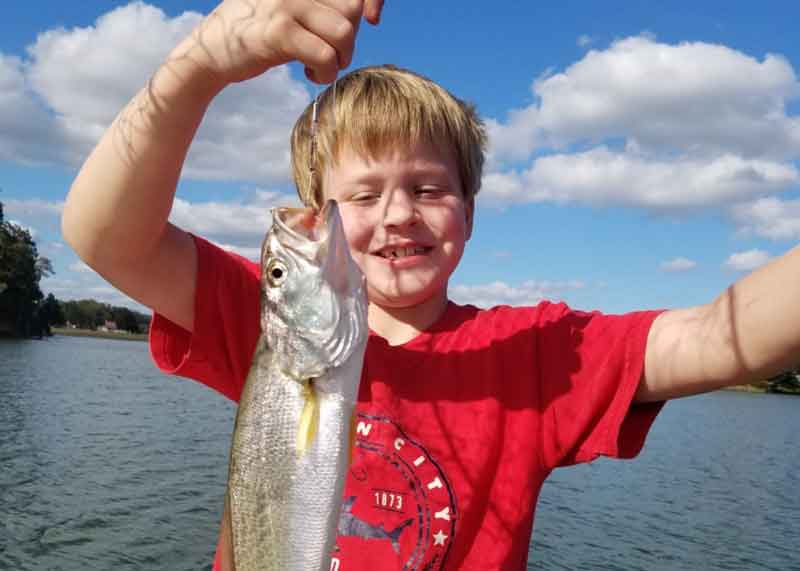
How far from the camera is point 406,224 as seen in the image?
9.38 feet

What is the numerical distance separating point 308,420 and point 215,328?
840 millimetres

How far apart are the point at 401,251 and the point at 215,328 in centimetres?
83

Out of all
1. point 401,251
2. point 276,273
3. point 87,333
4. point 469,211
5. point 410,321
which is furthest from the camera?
point 87,333

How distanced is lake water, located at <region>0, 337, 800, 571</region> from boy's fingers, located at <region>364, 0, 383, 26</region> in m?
10.6

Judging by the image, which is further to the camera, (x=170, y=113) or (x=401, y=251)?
(x=401, y=251)

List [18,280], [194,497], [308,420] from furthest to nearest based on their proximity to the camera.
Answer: [18,280], [194,497], [308,420]

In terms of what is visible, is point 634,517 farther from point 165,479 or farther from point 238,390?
point 238,390

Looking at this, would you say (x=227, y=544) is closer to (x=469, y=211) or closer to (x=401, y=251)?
(x=401, y=251)

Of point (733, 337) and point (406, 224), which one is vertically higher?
point (406, 224)

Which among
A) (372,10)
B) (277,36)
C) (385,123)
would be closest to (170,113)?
(277,36)

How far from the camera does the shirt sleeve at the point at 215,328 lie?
110 inches

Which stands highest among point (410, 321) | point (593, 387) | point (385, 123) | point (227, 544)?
point (385, 123)

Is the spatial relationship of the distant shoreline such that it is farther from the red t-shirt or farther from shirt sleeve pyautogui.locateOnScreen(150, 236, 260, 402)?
the red t-shirt

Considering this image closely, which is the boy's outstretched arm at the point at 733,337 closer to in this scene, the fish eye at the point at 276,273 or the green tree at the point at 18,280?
the fish eye at the point at 276,273
